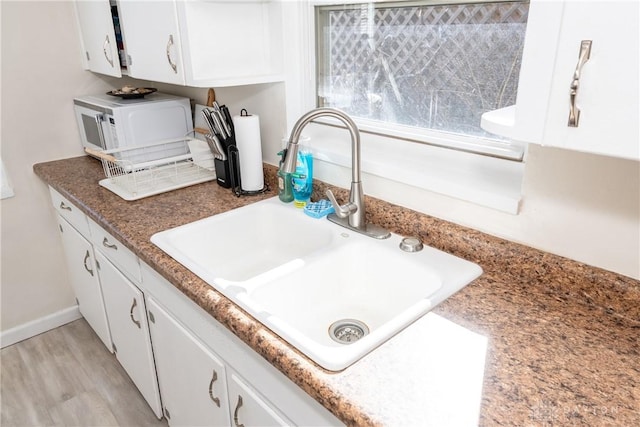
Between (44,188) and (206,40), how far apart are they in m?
1.34

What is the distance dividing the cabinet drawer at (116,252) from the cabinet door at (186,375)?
126 millimetres

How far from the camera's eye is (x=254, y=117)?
1628 millimetres

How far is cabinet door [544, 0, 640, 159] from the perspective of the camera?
0.59m

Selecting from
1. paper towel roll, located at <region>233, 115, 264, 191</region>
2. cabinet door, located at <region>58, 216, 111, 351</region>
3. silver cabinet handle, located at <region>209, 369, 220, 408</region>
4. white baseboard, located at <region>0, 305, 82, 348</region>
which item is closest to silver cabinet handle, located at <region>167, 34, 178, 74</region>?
paper towel roll, located at <region>233, 115, 264, 191</region>

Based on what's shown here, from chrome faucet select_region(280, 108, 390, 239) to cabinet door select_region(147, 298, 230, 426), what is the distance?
0.55 metres

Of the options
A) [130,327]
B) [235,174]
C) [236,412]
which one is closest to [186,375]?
[236,412]

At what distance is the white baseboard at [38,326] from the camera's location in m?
2.31

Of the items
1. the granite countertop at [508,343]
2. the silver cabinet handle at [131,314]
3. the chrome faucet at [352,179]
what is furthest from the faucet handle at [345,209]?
the silver cabinet handle at [131,314]

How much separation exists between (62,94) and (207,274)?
163 cm

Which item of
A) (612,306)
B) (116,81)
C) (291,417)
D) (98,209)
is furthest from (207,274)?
(116,81)

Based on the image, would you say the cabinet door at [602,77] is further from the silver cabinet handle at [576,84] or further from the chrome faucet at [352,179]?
the chrome faucet at [352,179]

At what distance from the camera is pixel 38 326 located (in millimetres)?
2389

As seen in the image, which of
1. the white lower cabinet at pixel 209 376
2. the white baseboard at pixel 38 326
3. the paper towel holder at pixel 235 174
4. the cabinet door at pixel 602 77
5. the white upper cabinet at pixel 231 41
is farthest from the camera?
the white baseboard at pixel 38 326

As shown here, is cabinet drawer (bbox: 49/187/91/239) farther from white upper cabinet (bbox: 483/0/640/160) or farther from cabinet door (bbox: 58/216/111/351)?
white upper cabinet (bbox: 483/0/640/160)
